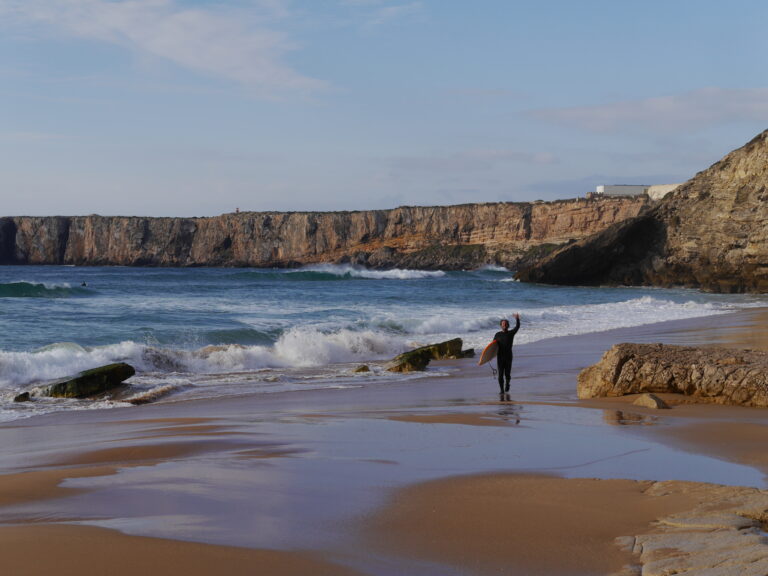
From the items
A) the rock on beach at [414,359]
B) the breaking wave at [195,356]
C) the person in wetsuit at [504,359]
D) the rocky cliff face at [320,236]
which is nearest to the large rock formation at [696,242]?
the breaking wave at [195,356]

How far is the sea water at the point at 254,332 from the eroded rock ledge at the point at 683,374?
3.93 metres

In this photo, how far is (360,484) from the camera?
4.79 meters

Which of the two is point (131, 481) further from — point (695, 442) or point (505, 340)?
point (505, 340)

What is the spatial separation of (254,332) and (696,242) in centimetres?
2881

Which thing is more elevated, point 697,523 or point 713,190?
point 713,190

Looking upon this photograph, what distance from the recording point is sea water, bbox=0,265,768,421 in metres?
12.1

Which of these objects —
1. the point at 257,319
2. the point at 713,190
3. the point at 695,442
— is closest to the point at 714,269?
the point at 713,190

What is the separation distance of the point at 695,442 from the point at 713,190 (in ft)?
120

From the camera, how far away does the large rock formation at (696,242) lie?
3653 centimetres

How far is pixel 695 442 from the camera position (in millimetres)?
6094

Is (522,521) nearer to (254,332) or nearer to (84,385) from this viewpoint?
(84,385)

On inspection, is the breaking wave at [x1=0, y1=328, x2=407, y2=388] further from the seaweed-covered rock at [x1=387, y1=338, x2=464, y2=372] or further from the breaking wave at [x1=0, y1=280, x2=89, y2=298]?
the breaking wave at [x1=0, y1=280, x2=89, y2=298]

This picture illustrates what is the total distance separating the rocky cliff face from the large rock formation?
132 feet

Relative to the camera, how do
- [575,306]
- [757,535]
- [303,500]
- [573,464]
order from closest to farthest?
[757,535], [303,500], [573,464], [575,306]
